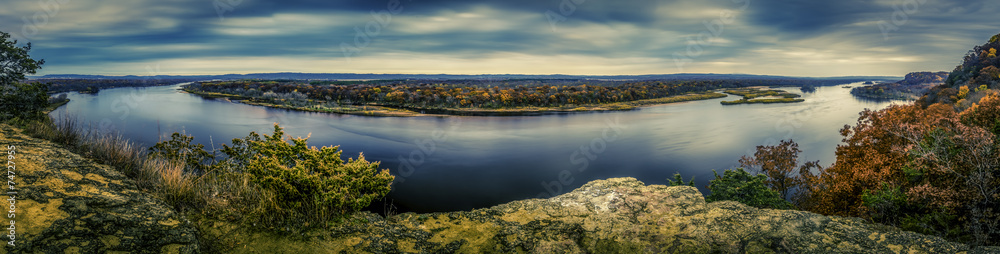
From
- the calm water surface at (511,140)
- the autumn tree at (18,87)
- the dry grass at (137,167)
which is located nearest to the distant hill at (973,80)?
the calm water surface at (511,140)

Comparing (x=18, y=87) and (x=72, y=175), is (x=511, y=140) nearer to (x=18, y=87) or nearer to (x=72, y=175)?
(x=18, y=87)

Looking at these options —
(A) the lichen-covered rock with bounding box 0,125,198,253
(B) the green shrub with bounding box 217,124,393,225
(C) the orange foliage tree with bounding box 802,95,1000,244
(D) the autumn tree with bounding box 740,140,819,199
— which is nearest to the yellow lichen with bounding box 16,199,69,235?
(A) the lichen-covered rock with bounding box 0,125,198,253

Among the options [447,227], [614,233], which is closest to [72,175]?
[447,227]

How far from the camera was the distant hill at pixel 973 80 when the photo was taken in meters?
44.4

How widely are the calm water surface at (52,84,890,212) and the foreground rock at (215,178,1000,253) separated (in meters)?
15.7

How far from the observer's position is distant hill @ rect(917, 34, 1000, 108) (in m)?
44.4

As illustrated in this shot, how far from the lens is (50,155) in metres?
6.43

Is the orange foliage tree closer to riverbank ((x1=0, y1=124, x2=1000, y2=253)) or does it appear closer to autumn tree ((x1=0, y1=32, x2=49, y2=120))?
riverbank ((x1=0, y1=124, x2=1000, y2=253))

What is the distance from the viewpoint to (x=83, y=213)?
5.05 m

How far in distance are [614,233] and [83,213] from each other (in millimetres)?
7952

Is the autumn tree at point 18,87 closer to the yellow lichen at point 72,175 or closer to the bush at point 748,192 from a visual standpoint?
the yellow lichen at point 72,175

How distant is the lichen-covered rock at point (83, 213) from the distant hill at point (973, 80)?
177 ft

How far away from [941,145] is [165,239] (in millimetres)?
17213

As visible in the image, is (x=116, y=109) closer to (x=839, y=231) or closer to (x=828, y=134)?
(x=839, y=231)
